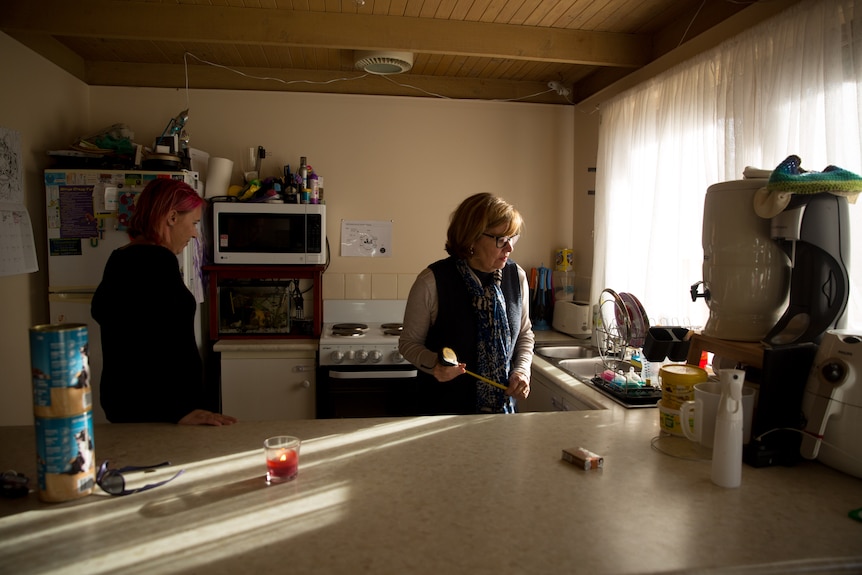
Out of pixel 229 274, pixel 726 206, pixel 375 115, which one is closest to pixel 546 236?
pixel 375 115

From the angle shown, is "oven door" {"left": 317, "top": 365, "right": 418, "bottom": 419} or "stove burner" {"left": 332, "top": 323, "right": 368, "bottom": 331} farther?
"stove burner" {"left": 332, "top": 323, "right": 368, "bottom": 331}

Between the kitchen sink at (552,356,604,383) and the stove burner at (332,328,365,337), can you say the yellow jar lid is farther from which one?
the stove burner at (332,328,365,337)

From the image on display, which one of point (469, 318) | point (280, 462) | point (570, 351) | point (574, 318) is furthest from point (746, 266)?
point (574, 318)

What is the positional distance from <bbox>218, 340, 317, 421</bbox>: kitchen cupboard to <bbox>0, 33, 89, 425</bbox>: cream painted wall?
2.98 feet

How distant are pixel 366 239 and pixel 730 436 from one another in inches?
112

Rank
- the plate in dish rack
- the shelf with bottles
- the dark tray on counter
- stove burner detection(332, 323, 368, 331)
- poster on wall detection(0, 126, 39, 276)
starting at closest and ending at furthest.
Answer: the dark tray on counter, the plate in dish rack, poster on wall detection(0, 126, 39, 276), the shelf with bottles, stove burner detection(332, 323, 368, 331)

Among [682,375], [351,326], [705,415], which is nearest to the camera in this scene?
[705,415]

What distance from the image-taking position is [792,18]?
1893 millimetres

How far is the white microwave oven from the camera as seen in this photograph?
3.17m

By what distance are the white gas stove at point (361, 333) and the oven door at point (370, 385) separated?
1.6 inches

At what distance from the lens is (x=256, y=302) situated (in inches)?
132

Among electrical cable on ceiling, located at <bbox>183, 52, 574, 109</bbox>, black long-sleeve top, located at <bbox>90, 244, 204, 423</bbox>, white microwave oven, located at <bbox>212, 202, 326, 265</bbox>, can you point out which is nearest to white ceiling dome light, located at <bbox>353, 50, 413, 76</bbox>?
electrical cable on ceiling, located at <bbox>183, 52, 574, 109</bbox>

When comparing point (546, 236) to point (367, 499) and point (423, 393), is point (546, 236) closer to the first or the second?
point (423, 393)

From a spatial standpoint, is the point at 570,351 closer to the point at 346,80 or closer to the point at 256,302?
the point at 256,302
